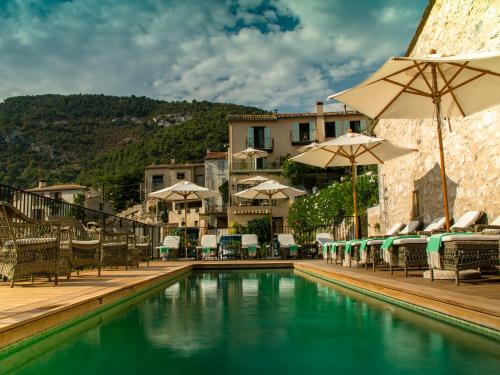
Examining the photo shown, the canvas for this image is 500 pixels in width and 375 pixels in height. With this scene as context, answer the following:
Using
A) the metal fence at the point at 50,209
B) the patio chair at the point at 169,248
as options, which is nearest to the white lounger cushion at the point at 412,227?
the metal fence at the point at 50,209

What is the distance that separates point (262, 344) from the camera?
2.94 m

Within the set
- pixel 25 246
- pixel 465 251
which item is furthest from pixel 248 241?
pixel 465 251

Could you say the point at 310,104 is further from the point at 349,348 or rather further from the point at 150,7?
the point at 349,348

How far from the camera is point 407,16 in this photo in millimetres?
10523

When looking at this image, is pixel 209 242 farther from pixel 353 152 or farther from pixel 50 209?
pixel 50 209

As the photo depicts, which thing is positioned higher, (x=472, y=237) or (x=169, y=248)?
(x=472, y=237)

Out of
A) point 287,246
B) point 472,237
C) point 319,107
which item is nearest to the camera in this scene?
point 472,237

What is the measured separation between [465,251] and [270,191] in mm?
10322

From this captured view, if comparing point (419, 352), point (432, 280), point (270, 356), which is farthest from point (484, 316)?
point (432, 280)

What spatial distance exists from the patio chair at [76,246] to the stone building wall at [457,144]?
232 inches

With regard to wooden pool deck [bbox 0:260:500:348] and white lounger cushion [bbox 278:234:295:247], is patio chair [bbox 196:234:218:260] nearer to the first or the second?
white lounger cushion [bbox 278:234:295:247]

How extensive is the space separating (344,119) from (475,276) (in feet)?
99.4

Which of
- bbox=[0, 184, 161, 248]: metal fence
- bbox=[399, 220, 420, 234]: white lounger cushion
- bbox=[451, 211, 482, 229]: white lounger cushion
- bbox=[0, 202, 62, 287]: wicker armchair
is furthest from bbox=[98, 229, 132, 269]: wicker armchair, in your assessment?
bbox=[451, 211, 482, 229]: white lounger cushion

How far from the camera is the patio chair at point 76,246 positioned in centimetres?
→ 585
